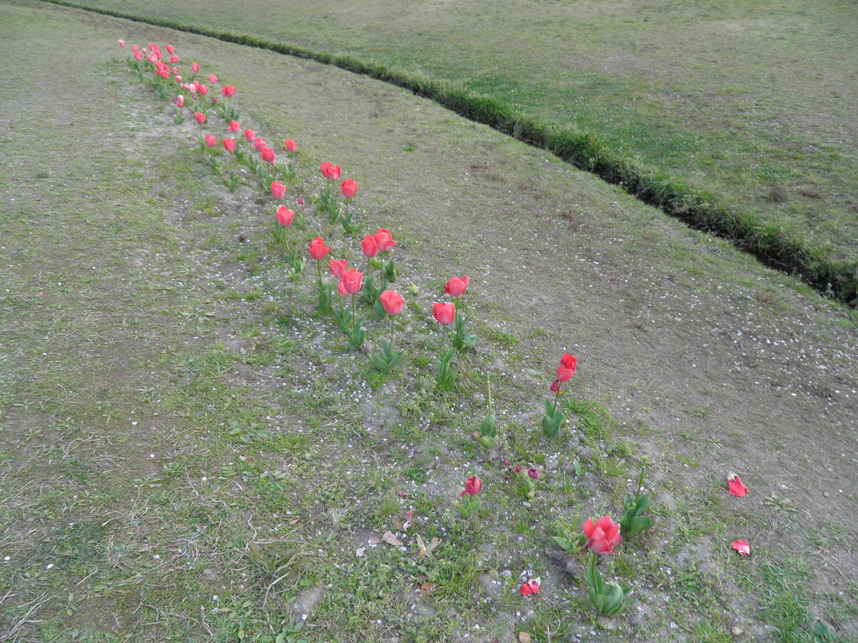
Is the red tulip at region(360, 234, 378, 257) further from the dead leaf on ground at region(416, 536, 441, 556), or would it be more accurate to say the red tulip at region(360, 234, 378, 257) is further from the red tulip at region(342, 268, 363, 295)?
the dead leaf on ground at region(416, 536, 441, 556)

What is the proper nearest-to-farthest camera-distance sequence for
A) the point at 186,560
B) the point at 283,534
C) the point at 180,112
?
the point at 186,560
the point at 283,534
the point at 180,112

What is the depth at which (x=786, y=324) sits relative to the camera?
500 cm

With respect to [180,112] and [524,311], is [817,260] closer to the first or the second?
[524,311]

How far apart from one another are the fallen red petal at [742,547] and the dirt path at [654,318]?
0.10 meters

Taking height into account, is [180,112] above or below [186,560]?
above

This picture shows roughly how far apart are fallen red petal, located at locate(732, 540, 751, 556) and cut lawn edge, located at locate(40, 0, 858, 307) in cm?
372

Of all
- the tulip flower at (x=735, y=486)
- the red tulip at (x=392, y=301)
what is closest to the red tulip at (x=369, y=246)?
the red tulip at (x=392, y=301)

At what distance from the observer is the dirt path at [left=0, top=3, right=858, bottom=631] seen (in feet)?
11.1

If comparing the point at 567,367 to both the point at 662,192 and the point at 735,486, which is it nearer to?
the point at 735,486

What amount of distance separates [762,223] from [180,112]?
7.75 meters

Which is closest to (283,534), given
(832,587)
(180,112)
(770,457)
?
(832,587)

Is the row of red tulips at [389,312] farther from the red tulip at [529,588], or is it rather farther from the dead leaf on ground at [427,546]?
the dead leaf on ground at [427,546]

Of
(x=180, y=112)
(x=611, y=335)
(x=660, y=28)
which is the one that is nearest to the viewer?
(x=611, y=335)

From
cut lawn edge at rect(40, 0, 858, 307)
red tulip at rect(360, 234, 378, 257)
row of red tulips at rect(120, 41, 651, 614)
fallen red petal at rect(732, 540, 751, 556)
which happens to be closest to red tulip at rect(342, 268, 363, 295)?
row of red tulips at rect(120, 41, 651, 614)
